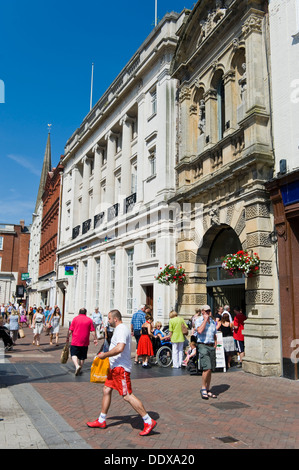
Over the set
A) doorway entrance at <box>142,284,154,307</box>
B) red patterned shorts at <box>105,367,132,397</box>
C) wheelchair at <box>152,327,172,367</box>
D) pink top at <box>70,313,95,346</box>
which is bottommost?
wheelchair at <box>152,327,172,367</box>

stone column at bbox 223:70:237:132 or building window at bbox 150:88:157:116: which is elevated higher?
building window at bbox 150:88:157:116

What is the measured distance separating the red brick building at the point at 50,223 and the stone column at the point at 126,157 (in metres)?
14.7

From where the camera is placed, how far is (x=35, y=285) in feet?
155

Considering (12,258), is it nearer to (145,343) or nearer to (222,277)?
Answer: (222,277)

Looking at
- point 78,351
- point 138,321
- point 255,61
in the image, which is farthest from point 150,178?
Result: point 78,351

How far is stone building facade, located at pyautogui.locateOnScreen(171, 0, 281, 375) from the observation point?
34.9 feet

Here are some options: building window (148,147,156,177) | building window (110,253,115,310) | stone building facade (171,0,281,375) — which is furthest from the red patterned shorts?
building window (110,253,115,310)

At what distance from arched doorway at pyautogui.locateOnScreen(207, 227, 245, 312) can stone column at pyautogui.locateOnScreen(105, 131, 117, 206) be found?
1073cm

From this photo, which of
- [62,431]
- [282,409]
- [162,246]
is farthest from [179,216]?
[62,431]

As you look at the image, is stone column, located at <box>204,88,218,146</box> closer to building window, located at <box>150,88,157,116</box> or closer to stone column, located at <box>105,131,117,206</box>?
building window, located at <box>150,88,157,116</box>

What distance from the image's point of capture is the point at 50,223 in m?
40.7

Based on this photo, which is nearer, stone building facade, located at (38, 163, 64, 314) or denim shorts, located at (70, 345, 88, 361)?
denim shorts, located at (70, 345, 88, 361)

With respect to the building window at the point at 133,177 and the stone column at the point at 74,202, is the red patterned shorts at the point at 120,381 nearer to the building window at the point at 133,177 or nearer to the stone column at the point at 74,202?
the building window at the point at 133,177

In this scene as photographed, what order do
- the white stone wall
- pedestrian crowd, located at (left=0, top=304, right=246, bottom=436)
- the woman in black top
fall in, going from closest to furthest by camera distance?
pedestrian crowd, located at (left=0, top=304, right=246, bottom=436) < the white stone wall < the woman in black top
